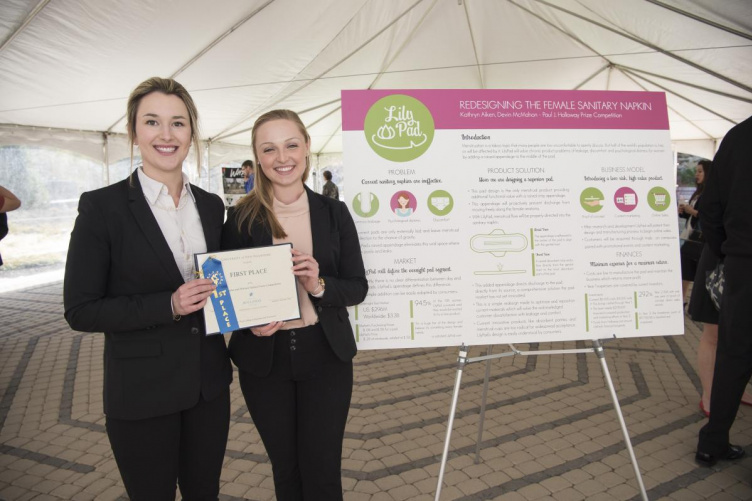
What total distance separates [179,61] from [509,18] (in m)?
5.33

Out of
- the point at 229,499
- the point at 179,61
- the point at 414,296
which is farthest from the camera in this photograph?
the point at 179,61

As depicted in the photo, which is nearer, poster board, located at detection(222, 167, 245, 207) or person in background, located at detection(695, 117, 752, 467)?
person in background, located at detection(695, 117, 752, 467)

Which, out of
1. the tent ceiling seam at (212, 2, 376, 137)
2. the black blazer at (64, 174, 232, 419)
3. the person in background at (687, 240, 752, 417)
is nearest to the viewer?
the black blazer at (64, 174, 232, 419)

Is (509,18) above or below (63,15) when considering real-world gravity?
above

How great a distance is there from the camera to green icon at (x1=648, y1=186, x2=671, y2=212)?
2.25m

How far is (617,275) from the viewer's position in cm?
224

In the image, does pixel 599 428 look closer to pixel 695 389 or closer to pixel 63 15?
pixel 695 389

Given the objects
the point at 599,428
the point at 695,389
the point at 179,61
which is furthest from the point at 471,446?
the point at 179,61

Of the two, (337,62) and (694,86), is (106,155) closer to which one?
(337,62)

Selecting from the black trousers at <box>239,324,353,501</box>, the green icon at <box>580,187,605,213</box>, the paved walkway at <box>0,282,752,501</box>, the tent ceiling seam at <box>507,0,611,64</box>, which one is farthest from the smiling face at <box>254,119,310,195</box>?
the tent ceiling seam at <box>507,0,611,64</box>

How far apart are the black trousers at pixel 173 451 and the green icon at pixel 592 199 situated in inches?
70.3

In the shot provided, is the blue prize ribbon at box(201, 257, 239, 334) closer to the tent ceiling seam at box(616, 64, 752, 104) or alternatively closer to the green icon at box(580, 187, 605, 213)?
the green icon at box(580, 187, 605, 213)

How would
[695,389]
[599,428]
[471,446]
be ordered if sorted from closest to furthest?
[471,446] → [599,428] → [695,389]

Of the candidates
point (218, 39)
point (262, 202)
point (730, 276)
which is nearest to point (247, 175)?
point (218, 39)
